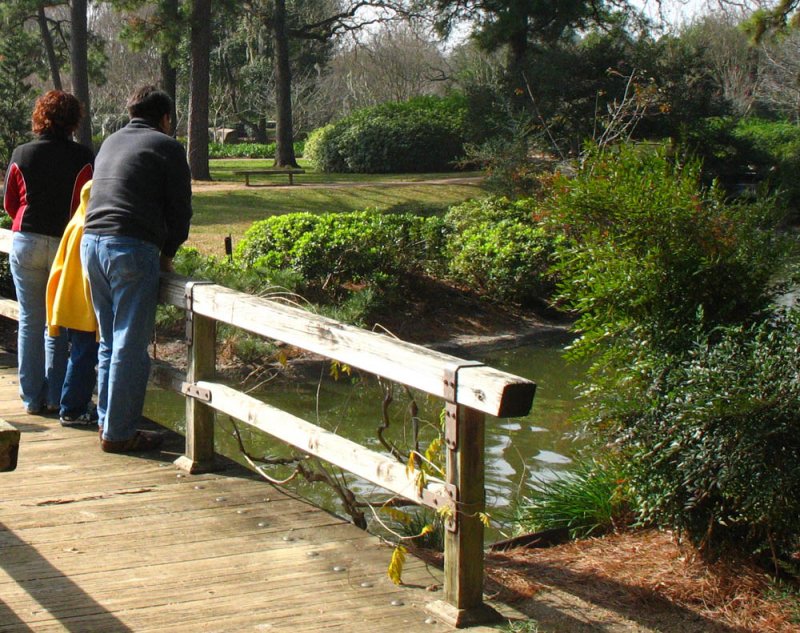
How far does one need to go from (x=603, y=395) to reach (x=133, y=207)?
247 centimetres

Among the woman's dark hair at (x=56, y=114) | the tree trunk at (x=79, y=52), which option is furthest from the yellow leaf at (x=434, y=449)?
the tree trunk at (x=79, y=52)

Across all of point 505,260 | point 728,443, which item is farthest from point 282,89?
point 728,443

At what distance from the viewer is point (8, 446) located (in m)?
3.19

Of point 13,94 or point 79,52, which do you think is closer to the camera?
point 79,52

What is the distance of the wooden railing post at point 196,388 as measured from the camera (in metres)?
5.39

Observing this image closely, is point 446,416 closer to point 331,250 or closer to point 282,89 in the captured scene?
point 331,250

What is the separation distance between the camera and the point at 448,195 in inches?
1037

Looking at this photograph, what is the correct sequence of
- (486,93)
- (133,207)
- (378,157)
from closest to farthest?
(133,207)
(486,93)
(378,157)

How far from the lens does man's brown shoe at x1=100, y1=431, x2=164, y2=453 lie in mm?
5777

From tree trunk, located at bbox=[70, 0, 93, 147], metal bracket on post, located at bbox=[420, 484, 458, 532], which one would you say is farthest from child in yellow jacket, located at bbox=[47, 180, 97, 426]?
tree trunk, located at bbox=[70, 0, 93, 147]

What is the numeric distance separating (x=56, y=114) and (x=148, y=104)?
0.82 meters

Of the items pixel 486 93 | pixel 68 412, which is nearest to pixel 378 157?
pixel 486 93

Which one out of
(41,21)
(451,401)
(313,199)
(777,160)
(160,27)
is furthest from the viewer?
(41,21)

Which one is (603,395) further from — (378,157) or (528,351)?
(378,157)
